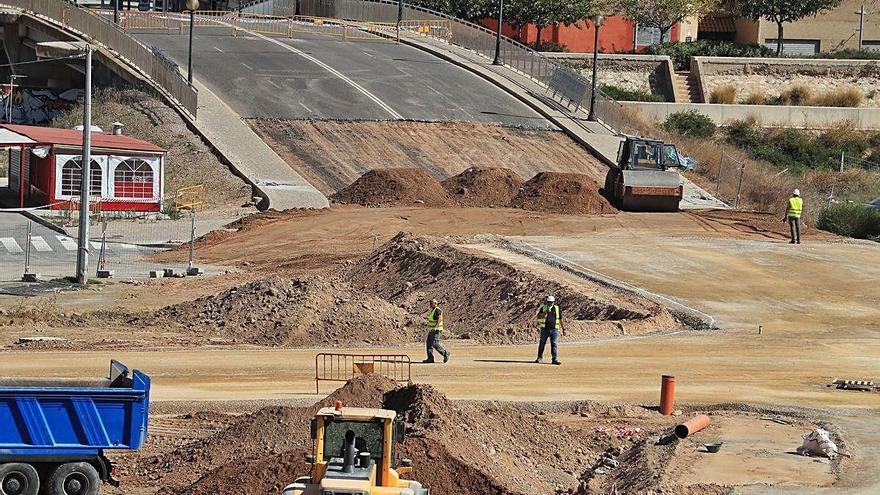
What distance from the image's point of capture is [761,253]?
1633 inches

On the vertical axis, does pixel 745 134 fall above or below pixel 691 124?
below

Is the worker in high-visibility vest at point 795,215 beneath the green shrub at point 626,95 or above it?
beneath

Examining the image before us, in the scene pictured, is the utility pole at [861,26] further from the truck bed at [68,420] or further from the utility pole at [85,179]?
the truck bed at [68,420]

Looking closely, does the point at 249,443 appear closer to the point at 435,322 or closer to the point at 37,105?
the point at 435,322

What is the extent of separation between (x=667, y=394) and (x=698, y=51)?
200 feet

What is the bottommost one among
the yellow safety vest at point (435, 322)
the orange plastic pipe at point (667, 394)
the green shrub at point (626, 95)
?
the orange plastic pipe at point (667, 394)

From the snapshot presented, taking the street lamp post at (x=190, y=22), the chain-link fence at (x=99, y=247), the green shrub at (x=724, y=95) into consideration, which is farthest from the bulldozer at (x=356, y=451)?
the green shrub at (x=724, y=95)

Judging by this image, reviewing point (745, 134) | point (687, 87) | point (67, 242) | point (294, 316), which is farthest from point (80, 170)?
point (687, 87)

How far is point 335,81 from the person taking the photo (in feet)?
218

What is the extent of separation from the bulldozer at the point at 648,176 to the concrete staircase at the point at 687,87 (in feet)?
95.9

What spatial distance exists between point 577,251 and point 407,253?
5.08m

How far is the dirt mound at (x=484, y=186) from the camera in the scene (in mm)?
51531

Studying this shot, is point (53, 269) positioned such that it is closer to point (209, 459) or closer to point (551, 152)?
point (209, 459)

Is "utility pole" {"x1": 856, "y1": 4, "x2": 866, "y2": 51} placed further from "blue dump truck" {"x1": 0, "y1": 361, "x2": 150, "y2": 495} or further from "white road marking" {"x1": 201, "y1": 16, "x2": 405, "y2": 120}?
"blue dump truck" {"x1": 0, "y1": 361, "x2": 150, "y2": 495}
